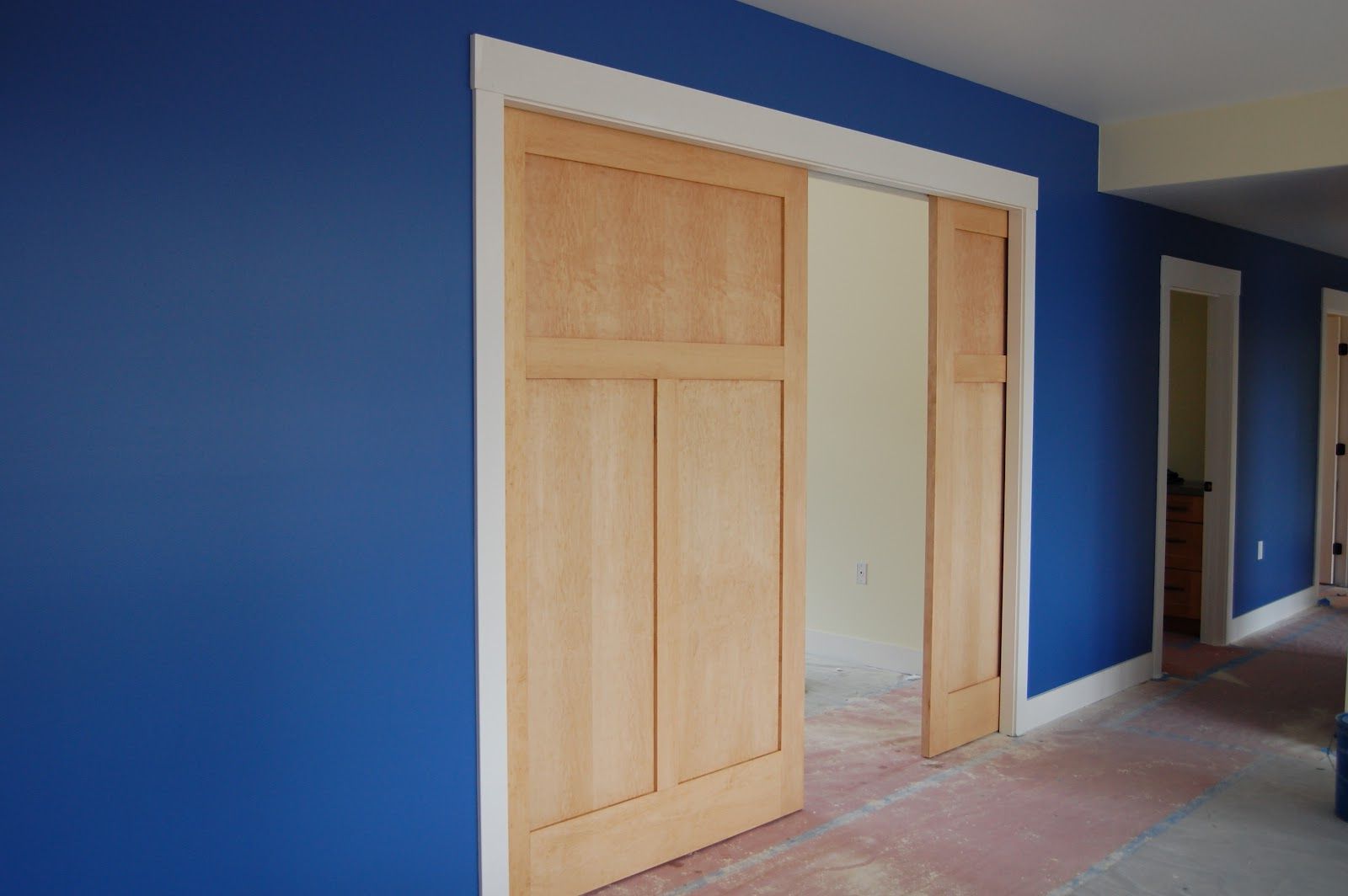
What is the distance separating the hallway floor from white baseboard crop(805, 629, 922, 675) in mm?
161

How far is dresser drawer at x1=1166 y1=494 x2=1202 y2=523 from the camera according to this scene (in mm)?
6094

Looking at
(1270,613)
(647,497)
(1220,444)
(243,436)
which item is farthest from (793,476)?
(1270,613)

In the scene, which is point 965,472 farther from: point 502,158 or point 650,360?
point 502,158

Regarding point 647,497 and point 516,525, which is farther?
point 647,497

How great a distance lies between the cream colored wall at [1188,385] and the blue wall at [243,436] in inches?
207

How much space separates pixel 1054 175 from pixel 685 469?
7.73ft

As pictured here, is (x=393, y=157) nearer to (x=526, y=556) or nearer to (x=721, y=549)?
(x=526, y=556)

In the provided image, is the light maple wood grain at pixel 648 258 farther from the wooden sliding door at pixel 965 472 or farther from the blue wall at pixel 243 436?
the wooden sliding door at pixel 965 472

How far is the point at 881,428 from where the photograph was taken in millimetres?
5375

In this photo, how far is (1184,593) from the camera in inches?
245

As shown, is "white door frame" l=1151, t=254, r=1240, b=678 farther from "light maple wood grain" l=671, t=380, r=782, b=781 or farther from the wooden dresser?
"light maple wood grain" l=671, t=380, r=782, b=781

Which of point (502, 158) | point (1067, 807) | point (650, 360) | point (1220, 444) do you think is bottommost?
point (1067, 807)

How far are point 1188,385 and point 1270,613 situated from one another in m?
1.54

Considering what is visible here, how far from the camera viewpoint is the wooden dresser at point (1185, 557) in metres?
6.11
